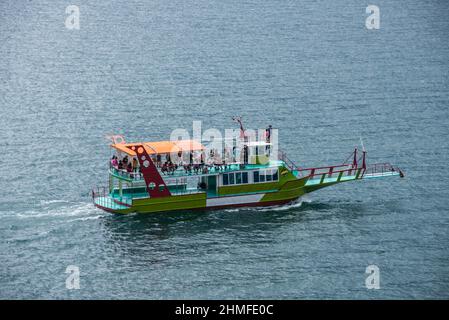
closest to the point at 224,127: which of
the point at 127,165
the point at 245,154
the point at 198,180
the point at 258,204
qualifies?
the point at 245,154

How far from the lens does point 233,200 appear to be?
124 meters

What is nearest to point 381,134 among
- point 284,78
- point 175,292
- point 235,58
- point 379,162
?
point 379,162

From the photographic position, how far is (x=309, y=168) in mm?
131750

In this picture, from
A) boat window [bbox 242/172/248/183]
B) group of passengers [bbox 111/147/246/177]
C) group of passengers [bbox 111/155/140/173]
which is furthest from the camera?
boat window [bbox 242/172/248/183]

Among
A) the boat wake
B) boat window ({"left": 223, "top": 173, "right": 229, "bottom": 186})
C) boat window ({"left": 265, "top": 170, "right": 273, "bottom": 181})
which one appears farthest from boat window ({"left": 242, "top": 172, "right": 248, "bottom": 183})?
the boat wake

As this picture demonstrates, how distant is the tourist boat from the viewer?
400 feet

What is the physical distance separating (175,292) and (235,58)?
3103 inches

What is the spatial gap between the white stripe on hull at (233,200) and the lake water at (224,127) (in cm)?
128

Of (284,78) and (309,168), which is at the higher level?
(284,78)

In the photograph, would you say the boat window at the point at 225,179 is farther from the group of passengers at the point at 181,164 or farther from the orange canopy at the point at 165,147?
the orange canopy at the point at 165,147

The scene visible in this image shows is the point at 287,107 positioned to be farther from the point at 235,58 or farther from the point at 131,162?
the point at 131,162

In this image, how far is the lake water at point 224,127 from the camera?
352ft

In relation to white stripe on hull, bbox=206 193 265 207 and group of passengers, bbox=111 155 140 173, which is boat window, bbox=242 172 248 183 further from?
group of passengers, bbox=111 155 140 173

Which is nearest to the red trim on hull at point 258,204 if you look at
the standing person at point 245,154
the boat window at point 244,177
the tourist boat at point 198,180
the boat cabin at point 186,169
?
the tourist boat at point 198,180
